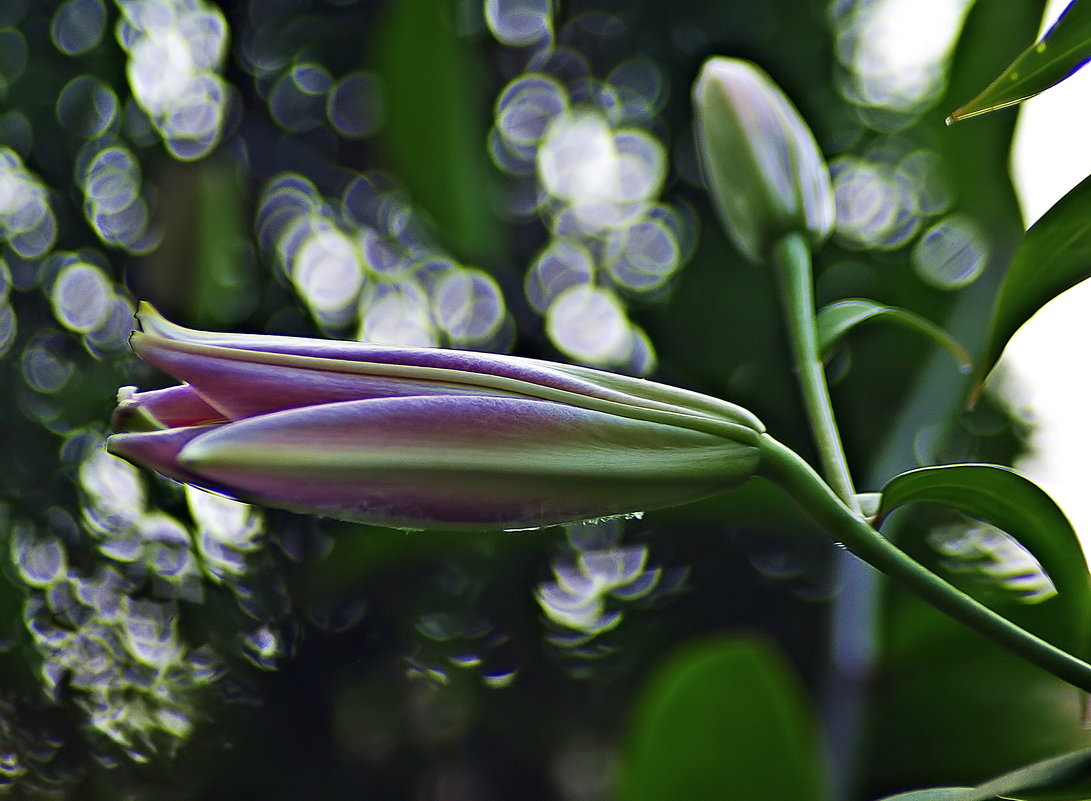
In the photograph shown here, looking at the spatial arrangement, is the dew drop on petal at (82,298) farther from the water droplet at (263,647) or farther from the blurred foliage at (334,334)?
the water droplet at (263,647)

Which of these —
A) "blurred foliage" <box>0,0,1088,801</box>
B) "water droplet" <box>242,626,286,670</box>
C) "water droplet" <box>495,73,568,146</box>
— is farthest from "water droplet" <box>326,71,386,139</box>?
"water droplet" <box>242,626,286,670</box>

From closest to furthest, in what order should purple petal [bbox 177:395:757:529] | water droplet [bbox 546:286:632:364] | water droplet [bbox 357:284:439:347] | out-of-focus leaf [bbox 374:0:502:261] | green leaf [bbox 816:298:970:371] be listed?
purple petal [bbox 177:395:757:529] < green leaf [bbox 816:298:970:371] < out-of-focus leaf [bbox 374:0:502:261] < water droplet [bbox 546:286:632:364] < water droplet [bbox 357:284:439:347]

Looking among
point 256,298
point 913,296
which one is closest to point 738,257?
point 913,296

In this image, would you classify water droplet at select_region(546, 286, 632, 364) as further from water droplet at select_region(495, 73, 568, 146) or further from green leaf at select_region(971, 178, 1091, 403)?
green leaf at select_region(971, 178, 1091, 403)

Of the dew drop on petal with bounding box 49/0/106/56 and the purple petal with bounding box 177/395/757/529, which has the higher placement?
the purple petal with bounding box 177/395/757/529

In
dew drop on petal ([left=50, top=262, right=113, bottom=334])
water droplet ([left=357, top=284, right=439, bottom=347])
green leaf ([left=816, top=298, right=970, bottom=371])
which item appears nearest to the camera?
green leaf ([left=816, top=298, right=970, bottom=371])

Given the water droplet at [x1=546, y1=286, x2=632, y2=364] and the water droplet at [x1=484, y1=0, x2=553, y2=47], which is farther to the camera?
the water droplet at [x1=484, y1=0, x2=553, y2=47]

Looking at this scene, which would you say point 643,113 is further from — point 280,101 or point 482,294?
point 280,101

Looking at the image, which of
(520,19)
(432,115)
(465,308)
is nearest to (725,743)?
(432,115)
